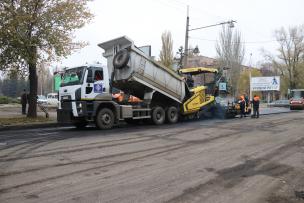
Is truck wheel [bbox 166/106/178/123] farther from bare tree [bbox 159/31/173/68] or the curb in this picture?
bare tree [bbox 159/31/173/68]

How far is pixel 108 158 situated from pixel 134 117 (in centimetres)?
809

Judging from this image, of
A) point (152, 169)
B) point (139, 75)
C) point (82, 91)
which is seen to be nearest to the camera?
point (152, 169)

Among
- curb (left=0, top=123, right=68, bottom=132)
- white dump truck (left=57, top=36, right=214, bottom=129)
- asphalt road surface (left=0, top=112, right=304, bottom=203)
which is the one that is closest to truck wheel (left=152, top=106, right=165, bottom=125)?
white dump truck (left=57, top=36, right=214, bottom=129)

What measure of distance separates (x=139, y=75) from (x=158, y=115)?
2.49 metres

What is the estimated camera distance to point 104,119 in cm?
1530

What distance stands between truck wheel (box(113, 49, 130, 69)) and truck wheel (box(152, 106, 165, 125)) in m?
2.80

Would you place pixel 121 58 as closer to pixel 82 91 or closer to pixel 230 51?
pixel 82 91

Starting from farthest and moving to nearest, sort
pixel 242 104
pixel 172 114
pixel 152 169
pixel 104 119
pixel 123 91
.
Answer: pixel 242 104 < pixel 172 114 < pixel 123 91 < pixel 104 119 < pixel 152 169

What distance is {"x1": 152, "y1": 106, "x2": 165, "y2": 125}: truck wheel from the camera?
17406 millimetres

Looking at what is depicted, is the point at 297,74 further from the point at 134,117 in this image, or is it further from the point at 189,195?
the point at 189,195

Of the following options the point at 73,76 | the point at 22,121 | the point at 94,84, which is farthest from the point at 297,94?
the point at 73,76

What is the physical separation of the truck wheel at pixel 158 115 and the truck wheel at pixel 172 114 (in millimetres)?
299

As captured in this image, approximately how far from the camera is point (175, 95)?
18.0m

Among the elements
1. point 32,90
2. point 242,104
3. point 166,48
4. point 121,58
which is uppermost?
point 166,48
